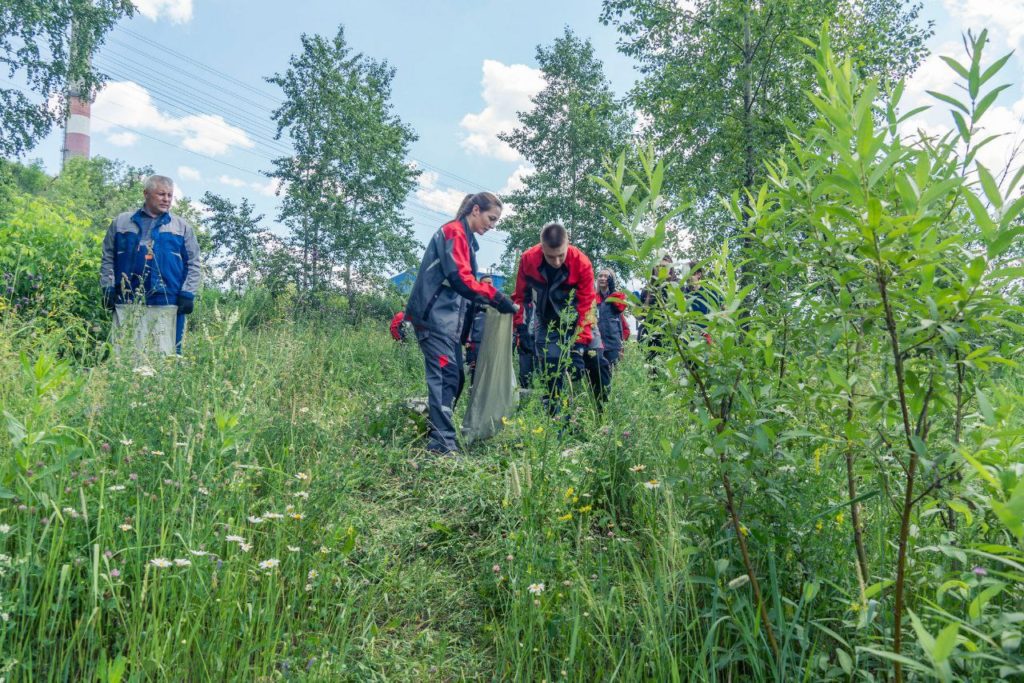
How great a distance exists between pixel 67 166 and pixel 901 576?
163ft

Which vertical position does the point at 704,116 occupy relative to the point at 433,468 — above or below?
above

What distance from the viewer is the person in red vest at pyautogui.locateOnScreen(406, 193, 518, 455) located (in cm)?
466

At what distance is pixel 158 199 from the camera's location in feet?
19.3

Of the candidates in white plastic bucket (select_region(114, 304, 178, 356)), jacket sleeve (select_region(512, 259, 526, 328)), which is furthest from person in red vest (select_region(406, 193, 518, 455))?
white plastic bucket (select_region(114, 304, 178, 356))

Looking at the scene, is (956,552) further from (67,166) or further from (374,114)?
(67,166)

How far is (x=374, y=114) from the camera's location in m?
15.7

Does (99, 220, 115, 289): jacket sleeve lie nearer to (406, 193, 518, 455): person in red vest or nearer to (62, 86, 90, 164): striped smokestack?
(406, 193, 518, 455): person in red vest

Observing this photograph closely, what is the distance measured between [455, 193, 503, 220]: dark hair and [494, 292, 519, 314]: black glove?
671 mm

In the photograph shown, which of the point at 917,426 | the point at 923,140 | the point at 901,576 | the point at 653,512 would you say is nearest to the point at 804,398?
the point at 917,426

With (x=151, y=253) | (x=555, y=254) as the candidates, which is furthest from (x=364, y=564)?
(x=151, y=253)

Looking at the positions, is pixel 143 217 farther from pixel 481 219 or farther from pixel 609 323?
pixel 609 323

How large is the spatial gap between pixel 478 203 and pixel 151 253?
3.13 meters

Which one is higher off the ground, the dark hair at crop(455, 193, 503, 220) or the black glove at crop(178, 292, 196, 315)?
the dark hair at crop(455, 193, 503, 220)

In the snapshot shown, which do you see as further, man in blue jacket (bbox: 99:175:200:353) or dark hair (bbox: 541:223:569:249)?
man in blue jacket (bbox: 99:175:200:353)
